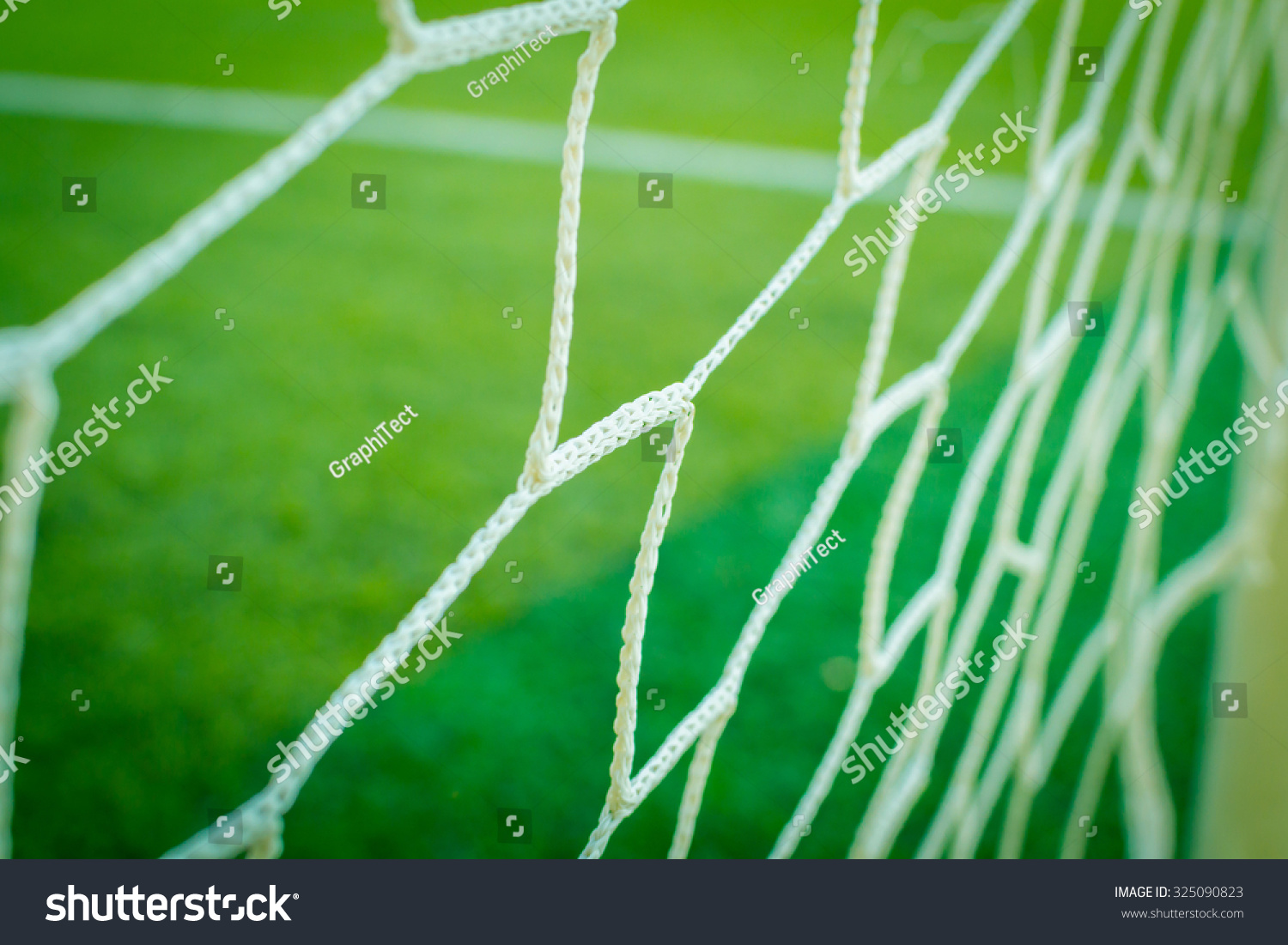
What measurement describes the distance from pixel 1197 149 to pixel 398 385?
1.48 metres

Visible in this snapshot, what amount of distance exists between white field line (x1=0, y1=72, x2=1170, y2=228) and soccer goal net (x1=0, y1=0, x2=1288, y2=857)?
2190mm

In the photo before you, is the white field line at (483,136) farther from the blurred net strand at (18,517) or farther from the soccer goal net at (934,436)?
the blurred net strand at (18,517)

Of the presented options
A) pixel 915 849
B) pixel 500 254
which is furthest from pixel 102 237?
pixel 915 849

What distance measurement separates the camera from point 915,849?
107cm

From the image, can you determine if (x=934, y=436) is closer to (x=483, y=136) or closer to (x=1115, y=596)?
(x=1115, y=596)

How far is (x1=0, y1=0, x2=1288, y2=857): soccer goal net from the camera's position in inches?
15.6

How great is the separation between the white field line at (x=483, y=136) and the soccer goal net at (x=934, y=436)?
2190 millimetres

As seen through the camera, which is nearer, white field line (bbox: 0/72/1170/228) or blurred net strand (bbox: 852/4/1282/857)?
blurred net strand (bbox: 852/4/1282/857)

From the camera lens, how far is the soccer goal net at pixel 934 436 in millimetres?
395

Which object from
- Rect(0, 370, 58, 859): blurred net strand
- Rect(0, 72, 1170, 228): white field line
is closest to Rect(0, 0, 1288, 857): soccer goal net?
Rect(0, 370, 58, 859): blurred net strand

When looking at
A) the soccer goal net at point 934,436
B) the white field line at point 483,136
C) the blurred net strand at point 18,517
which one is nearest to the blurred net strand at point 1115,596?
the soccer goal net at point 934,436

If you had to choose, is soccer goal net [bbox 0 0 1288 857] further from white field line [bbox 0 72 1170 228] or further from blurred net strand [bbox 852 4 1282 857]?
white field line [bbox 0 72 1170 228]

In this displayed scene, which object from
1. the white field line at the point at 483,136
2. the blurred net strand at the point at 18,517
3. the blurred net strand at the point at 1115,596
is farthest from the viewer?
the white field line at the point at 483,136

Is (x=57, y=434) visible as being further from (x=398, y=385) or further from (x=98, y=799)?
(x=98, y=799)
